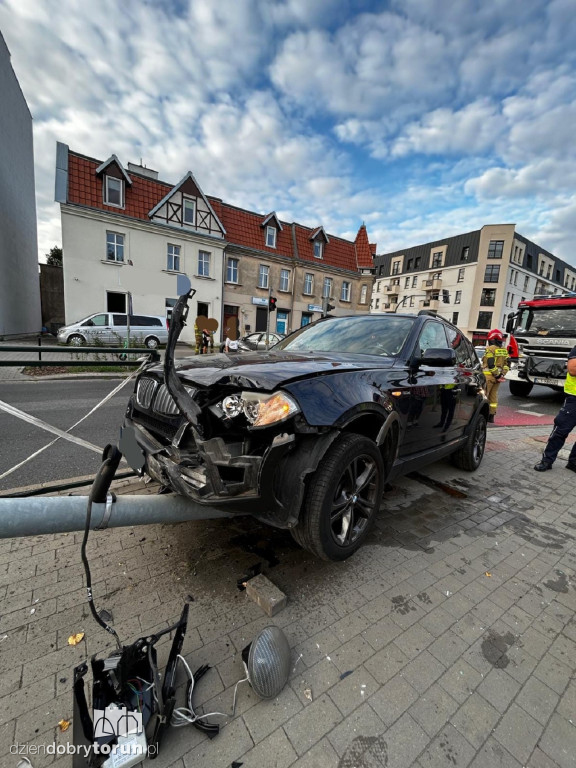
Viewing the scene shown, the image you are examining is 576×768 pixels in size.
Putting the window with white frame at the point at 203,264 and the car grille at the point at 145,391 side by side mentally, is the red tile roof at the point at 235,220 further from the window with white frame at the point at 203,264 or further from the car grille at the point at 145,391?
the car grille at the point at 145,391

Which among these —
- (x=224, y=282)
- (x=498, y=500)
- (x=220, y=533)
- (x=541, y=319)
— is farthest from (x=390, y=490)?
(x=224, y=282)

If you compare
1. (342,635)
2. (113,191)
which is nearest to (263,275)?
(113,191)

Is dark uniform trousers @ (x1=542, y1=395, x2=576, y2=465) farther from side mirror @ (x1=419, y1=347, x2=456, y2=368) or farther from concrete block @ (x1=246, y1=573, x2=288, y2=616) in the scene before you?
concrete block @ (x1=246, y1=573, x2=288, y2=616)

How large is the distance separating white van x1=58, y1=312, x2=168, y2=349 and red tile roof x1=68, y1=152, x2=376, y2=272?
713cm

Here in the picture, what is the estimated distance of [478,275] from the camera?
143 feet

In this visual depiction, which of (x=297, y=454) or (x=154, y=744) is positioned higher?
(x=297, y=454)

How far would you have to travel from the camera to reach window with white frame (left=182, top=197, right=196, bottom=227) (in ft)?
73.9

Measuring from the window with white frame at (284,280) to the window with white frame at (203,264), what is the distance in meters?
6.23

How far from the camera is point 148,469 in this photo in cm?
217

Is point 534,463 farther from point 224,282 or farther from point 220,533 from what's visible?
point 224,282

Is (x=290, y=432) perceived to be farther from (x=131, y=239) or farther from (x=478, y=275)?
(x=478, y=275)

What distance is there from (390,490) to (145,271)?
70.4ft

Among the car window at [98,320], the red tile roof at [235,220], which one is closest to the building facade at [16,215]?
the red tile roof at [235,220]

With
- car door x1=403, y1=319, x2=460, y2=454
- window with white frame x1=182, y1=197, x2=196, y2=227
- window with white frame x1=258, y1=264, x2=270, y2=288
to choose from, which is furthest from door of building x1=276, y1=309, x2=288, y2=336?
car door x1=403, y1=319, x2=460, y2=454
